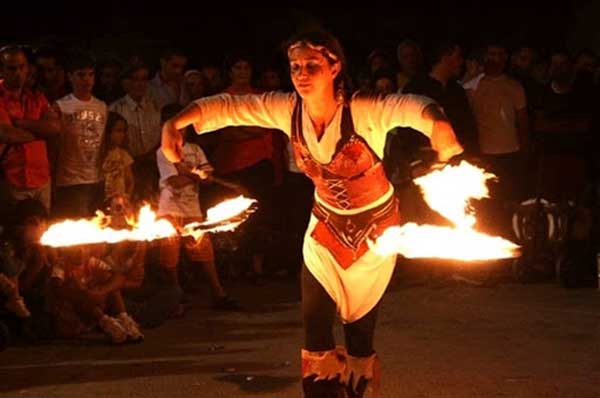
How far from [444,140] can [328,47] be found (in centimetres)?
73

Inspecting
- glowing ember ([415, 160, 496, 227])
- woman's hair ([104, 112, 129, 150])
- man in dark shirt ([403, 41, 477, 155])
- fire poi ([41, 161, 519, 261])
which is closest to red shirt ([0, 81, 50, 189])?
woman's hair ([104, 112, 129, 150])

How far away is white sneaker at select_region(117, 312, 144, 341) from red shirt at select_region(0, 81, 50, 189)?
1206mm

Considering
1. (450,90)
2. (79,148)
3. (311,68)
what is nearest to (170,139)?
(311,68)

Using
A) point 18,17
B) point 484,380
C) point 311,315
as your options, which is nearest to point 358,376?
point 311,315

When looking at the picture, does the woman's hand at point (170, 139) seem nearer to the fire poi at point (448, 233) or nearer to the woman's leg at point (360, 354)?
the fire poi at point (448, 233)

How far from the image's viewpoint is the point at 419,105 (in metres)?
4.63

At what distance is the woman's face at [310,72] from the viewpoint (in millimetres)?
A: 4809

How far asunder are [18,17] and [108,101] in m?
5.58

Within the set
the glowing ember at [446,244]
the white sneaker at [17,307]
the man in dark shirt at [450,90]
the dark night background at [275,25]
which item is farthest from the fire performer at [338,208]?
the dark night background at [275,25]

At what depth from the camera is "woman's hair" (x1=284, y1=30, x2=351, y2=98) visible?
482 cm

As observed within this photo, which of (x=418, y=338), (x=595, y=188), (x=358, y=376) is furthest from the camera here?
(x=595, y=188)

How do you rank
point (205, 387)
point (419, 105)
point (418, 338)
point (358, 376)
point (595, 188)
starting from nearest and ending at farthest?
1. point (419, 105)
2. point (358, 376)
3. point (205, 387)
4. point (418, 338)
5. point (595, 188)

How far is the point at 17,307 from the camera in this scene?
7.40 metres

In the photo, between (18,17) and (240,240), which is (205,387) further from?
(18,17)
